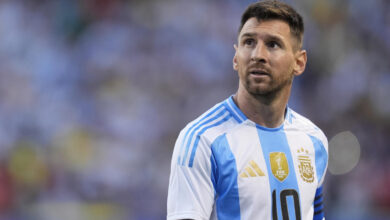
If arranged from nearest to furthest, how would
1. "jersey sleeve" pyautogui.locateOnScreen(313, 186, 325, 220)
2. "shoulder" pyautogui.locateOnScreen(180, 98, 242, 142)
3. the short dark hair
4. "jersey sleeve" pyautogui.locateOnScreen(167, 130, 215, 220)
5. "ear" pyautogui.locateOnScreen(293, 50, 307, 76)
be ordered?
"jersey sleeve" pyautogui.locateOnScreen(167, 130, 215, 220) → "shoulder" pyautogui.locateOnScreen(180, 98, 242, 142) → the short dark hair → "ear" pyautogui.locateOnScreen(293, 50, 307, 76) → "jersey sleeve" pyautogui.locateOnScreen(313, 186, 325, 220)

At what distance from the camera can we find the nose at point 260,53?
8.20 feet

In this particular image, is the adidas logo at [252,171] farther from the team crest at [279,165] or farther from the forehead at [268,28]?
the forehead at [268,28]

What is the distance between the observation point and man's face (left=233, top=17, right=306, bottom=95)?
2525 mm

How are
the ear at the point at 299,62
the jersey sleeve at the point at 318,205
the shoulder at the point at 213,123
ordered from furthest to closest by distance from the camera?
the jersey sleeve at the point at 318,205
the ear at the point at 299,62
the shoulder at the point at 213,123

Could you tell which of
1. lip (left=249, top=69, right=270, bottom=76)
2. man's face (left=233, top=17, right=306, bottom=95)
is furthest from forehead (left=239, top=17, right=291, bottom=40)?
lip (left=249, top=69, right=270, bottom=76)

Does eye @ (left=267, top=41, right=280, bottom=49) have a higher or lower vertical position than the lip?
higher

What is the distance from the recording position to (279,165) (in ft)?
8.46

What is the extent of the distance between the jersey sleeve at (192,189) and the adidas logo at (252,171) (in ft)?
0.52

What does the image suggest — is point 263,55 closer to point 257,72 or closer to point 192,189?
point 257,72

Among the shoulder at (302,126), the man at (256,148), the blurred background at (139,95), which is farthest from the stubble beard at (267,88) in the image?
the blurred background at (139,95)

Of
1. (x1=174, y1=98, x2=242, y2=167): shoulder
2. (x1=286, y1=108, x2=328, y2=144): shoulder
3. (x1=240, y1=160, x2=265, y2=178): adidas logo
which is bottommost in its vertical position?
(x1=240, y1=160, x2=265, y2=178): adidas logo

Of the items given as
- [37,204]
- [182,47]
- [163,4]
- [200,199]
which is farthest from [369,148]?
[200,199]

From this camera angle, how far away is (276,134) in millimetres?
2689

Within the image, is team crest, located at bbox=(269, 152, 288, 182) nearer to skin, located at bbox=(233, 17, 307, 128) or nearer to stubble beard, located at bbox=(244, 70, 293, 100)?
skin, located at bbox=(233, 17, 307, 128)
